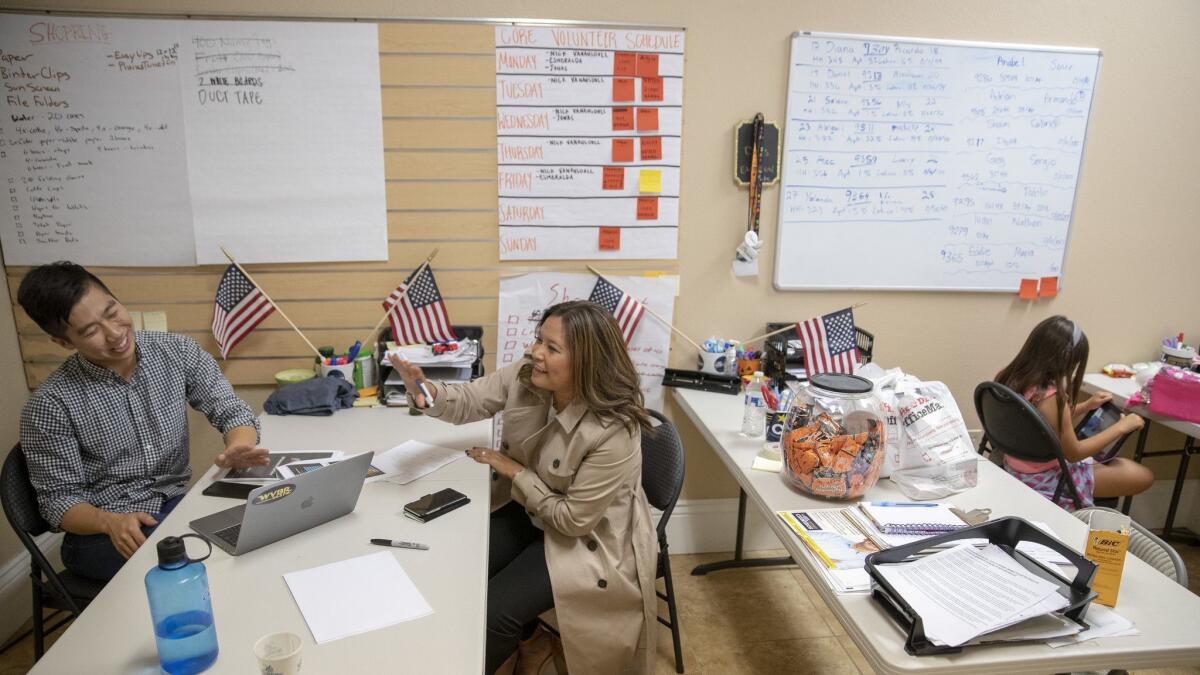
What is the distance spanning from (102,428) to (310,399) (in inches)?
25.8

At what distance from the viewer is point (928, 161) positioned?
2.94 meters

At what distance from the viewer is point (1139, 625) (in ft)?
4.36

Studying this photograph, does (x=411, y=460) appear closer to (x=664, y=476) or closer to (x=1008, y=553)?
(x=664, y=476)

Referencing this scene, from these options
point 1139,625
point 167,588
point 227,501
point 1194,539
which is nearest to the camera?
point 167,588

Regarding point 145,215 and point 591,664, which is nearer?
point 591,664

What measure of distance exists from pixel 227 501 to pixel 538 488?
84cm

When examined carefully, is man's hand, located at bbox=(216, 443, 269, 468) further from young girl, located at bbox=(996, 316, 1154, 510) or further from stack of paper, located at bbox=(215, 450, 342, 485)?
young girl, located at bbox=(996, 316, 1154, 510)

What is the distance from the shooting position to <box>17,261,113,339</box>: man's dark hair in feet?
5.65

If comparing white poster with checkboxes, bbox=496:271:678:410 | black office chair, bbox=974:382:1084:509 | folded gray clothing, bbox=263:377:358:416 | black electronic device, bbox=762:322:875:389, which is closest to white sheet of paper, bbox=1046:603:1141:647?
black office chair, bbox=974:382:1084:509

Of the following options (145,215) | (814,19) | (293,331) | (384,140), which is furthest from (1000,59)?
(145,215)

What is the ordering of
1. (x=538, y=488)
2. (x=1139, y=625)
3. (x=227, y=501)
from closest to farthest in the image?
(x=1139, y=625)
(x=227, y=501)
(x=538, y=488)

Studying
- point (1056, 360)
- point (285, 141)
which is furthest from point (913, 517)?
point (285, 141)

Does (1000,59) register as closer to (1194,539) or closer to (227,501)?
(1194,539)

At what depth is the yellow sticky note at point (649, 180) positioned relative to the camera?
2822 mm
